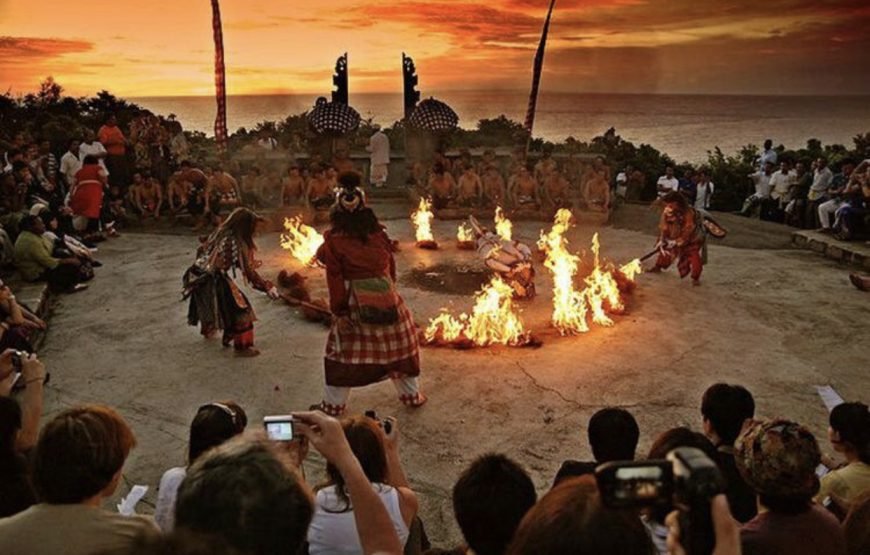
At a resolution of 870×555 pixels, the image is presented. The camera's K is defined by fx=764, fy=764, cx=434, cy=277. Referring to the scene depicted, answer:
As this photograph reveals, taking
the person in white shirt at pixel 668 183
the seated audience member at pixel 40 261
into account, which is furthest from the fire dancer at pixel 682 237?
the seated audience member at pixel 40 261

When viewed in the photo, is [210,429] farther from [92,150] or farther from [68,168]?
[92,150]

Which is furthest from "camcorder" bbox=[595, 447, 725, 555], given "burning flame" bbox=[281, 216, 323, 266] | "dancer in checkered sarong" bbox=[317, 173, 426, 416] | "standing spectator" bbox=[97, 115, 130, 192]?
"standing spectator" bbox=[97, 115, 130, 192]

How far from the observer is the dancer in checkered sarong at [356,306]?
6.26 m

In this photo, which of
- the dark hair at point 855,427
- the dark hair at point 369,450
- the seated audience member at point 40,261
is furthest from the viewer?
the seated audience member at point 40,261

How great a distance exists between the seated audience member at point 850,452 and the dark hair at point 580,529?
2361 mm

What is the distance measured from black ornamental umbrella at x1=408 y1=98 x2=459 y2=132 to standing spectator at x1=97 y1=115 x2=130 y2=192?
6.98 metres

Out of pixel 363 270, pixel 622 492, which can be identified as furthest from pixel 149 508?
pixel 622 492

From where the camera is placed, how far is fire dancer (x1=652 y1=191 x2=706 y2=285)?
10.3 metres

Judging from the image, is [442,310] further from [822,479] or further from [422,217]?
[822,479]

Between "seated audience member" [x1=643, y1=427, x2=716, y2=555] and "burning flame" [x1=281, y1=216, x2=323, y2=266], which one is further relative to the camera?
"burning flame" [x1=281, y1=216, x2=323, y2=266]

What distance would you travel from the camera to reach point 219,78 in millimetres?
18094

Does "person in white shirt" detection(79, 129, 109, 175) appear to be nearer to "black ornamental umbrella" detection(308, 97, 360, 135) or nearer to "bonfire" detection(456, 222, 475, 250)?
"black ornamental umbrella" detection(308, 97, 360, 135)

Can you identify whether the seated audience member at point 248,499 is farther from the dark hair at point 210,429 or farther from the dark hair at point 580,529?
the dark hair at point 210,429

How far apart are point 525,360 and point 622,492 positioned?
6.17m
